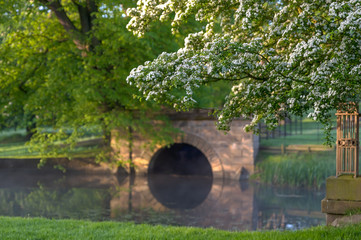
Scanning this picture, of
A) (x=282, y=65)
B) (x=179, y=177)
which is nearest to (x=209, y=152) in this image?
(x=179, y=177)

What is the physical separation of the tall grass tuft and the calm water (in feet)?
2.01

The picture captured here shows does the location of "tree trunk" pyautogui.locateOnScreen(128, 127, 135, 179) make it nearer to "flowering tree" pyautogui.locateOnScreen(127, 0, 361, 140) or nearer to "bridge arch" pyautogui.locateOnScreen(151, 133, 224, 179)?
"bridge arch" pyautogui.locateOnScreen(151, 133, 224, 179)

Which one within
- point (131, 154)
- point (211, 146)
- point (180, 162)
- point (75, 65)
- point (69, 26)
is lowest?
point (180, 162)

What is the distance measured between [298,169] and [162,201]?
575cm

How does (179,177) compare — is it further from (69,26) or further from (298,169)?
(69,26)

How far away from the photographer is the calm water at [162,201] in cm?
1170

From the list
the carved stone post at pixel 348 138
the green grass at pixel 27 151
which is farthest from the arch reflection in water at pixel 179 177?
the carved stone post at pixel 348 138

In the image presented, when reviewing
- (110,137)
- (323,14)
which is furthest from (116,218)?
(110,137)

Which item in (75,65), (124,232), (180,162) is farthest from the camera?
(180,162)

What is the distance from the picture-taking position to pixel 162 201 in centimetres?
1460

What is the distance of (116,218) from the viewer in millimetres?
11484

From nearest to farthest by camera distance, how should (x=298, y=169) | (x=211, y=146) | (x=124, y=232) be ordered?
(x=124, y=232)
(x=298, y=169)
(x=211, y=146)

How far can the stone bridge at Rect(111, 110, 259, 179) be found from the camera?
1866 cm

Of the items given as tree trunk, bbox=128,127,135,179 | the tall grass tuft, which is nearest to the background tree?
tree trunk, bbox=128,127,135,179
